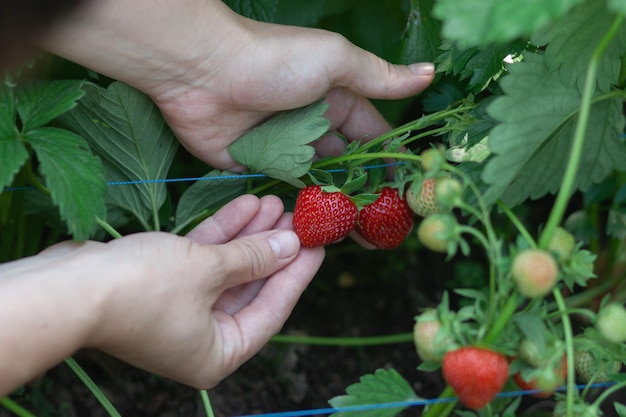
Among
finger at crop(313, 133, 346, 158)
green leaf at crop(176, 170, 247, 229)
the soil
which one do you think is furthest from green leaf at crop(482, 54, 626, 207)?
the soil

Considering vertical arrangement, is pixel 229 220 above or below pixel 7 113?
below

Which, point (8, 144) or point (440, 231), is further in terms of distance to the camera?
point (8, 144)

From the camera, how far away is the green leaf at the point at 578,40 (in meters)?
0.98

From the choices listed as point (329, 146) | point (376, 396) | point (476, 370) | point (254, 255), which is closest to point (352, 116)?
point (329, 146)

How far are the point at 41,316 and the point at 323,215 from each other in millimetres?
406

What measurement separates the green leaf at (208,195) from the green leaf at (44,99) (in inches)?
10.0

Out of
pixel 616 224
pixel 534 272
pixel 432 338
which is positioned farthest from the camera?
pixel 616 224

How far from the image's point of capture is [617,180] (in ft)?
4.79

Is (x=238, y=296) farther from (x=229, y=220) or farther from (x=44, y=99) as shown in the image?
(x=44, y=99)

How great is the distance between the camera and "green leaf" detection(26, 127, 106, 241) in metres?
0.95

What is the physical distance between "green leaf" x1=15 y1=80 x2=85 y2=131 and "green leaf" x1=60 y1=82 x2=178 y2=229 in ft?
0.18

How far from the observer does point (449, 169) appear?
3.01ft

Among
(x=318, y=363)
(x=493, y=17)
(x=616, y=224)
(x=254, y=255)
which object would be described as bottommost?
(x=318, y=363)

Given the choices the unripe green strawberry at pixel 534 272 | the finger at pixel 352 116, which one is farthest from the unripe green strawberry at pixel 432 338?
the finger at pixel 352 116
